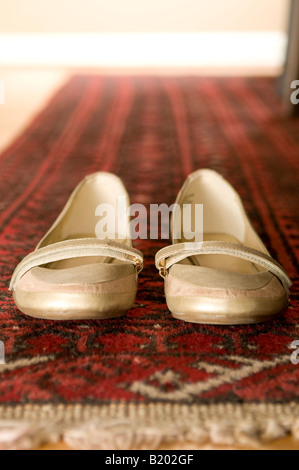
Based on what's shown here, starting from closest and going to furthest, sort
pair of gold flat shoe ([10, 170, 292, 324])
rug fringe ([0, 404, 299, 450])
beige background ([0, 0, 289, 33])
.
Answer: rug fringe ([0, 404, 299, 450])
pair of gold flat shoe ([10, 170, 292, 324])
beige background ([0, 0, 289, 33])

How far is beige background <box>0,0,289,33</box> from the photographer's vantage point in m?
3.88

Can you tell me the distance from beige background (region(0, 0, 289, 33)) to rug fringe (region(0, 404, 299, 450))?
396 cm

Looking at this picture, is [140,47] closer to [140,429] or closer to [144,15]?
[144,15]

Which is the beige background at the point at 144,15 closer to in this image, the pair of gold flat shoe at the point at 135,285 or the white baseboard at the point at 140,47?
the white baseboard at the point at 140,47

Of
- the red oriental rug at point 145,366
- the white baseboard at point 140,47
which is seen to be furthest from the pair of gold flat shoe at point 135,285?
the white baseboard at point 140,47

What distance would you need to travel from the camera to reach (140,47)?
13.0 ft

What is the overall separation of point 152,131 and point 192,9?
254 centimetres

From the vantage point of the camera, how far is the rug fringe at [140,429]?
0.43m

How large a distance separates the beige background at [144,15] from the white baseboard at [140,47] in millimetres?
55

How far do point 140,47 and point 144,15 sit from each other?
0.25 metres

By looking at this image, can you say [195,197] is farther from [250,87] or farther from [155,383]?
[250,87]

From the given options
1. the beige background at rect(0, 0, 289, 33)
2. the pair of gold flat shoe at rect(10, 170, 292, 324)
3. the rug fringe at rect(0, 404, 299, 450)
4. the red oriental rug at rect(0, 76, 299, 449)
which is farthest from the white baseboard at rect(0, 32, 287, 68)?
the rug fringe at rect(0, 404, 299, 450)

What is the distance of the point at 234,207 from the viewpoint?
787 millimetres

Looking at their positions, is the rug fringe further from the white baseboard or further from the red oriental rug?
the white baseboard
